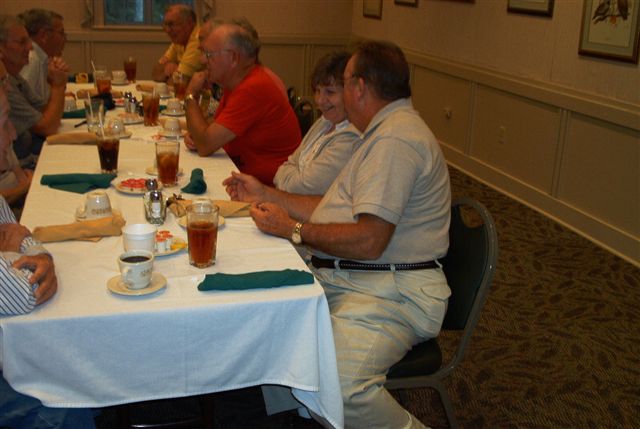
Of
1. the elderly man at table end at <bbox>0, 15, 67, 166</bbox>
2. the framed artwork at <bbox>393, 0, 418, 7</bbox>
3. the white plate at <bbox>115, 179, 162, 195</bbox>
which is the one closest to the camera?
the white plate at <bbox>115, 179, 162, 195</bbox>

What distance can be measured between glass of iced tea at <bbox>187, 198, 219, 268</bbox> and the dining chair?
2.03ft

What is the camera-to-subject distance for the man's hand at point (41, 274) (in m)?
1.51

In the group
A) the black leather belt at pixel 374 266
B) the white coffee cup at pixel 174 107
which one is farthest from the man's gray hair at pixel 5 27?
the black leather belt at pixel 374 266

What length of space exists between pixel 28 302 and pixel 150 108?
2.24 metres

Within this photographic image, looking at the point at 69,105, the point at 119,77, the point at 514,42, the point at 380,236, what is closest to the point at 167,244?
the point at 380,236

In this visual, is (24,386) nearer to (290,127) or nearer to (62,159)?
(62,159)

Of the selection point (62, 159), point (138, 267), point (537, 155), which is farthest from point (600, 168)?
point (138, 267)

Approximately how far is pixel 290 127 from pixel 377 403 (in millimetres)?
1718

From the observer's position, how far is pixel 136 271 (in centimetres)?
156

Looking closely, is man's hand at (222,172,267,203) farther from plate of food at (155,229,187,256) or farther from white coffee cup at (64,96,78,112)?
white coffee cup at (64,96,78,112)

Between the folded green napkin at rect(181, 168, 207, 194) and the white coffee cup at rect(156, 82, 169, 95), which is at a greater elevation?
the white coffee cup at rect(156, 82, 169, 95)

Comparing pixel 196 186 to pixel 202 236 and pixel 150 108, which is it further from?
pixel 150 108

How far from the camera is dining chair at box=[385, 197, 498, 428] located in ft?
6.39

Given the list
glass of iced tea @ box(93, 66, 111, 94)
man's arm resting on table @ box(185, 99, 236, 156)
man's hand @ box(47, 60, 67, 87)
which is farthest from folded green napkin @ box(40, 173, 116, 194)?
glass of iced tea @ box(93, 66, 111, 94)
